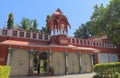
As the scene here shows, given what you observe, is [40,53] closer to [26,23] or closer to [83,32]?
[26,23]

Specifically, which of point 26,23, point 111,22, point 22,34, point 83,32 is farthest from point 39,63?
point 83,32

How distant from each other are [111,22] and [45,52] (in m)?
8.06

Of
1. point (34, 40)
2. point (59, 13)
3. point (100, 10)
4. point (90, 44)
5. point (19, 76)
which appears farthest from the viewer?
point (90, 44)

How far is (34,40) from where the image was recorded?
57.8 ft

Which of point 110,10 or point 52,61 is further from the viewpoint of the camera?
point 52,61

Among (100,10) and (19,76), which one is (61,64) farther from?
(100,10)

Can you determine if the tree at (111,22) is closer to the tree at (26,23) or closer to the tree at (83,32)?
the tree at (26,23)

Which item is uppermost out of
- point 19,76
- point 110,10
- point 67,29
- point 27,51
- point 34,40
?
point 110,10

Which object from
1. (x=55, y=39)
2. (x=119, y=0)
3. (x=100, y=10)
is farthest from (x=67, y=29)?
(x=119, y=0)

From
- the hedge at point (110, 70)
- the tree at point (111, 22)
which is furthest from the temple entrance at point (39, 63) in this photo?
the hedge at point (110, 70)

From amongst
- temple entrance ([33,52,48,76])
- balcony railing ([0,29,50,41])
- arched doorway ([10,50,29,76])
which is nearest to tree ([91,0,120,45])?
balcony railing ([0,29,50,41])

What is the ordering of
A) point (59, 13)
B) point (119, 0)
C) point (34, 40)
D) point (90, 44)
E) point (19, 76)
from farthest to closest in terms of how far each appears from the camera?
point (90, 44)
point (59, 13)
point (34, 40)
point (19, 76)
point (119, 0)

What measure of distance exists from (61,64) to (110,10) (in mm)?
8315

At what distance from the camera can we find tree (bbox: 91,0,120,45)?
14.0 metres
